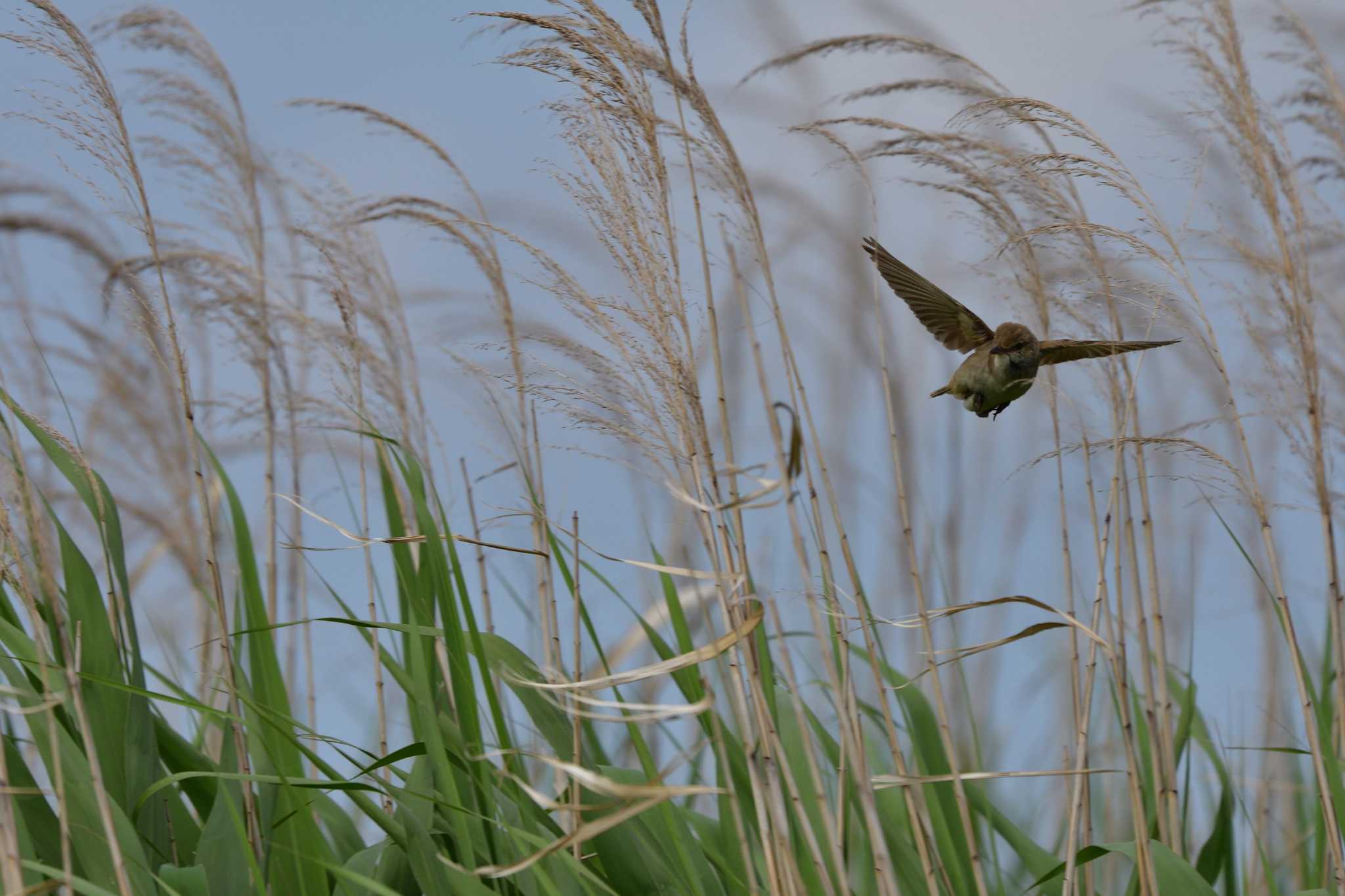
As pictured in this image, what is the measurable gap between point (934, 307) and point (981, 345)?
93mm

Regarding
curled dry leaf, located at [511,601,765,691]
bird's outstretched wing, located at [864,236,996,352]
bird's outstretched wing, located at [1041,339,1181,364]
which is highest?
bird's outstretched wing, located at [864,236,996,352]

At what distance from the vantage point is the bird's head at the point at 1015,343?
5.31ft

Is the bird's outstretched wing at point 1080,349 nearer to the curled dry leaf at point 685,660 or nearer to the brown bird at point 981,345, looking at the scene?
the brown bird at point 981,345

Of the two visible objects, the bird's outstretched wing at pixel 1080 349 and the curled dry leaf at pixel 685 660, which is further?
the bird's outstretched wing at pixel 1080 349

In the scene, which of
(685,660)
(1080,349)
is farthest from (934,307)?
(685,660)

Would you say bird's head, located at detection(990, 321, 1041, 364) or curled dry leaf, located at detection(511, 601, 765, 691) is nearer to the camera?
curled dry leaf, located at detection(511, 601, 765, 691)

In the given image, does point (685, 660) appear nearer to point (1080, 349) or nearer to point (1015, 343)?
point (1015, 343)

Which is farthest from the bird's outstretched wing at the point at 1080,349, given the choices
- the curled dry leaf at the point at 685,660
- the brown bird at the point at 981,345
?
the curled dry leaf at the point at 685,660

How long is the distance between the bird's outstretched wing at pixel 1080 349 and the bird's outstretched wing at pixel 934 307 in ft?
0.27

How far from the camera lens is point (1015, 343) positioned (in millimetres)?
1625

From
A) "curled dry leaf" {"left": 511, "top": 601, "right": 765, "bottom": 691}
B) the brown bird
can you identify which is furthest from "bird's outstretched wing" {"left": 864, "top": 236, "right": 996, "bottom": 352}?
"curled dry leaf" {"left": 511, "top": 601, "right": 765, "bottom": 691}

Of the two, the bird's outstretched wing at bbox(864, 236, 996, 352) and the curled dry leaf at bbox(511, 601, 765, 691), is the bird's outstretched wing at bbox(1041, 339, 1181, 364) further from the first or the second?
the curled dry leaf at bbox(511, 601, 765, 691)

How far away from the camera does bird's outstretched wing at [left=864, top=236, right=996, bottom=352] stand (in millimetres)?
1611

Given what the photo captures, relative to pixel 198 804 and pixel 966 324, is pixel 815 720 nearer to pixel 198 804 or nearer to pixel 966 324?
pixel 966 324
